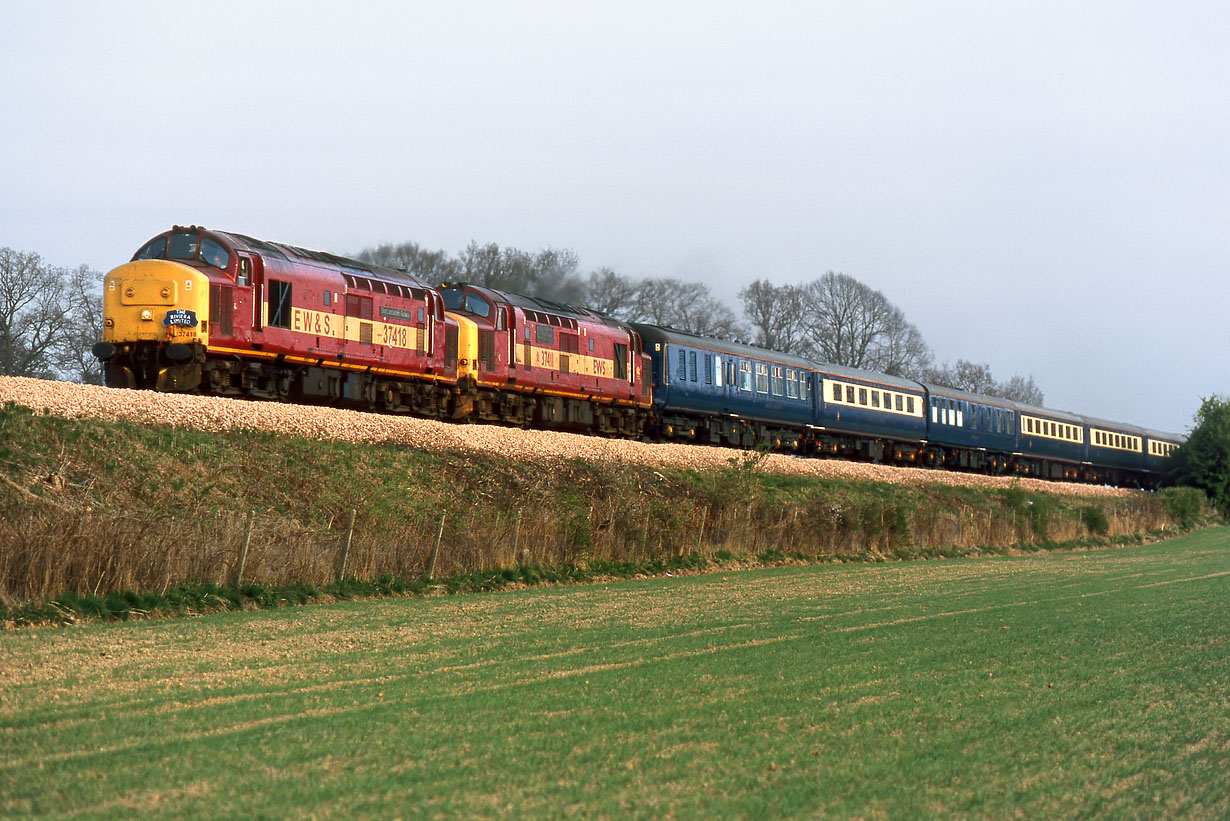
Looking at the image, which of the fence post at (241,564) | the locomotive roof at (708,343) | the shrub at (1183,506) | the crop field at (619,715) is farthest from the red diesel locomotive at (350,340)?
the shrub at (1183,506)

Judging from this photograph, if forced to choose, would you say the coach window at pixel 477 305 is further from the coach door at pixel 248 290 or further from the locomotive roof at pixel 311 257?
the coach door at pixel 248 290

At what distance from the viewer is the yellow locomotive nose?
23828 millimetres

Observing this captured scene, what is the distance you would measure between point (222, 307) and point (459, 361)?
7.98 m

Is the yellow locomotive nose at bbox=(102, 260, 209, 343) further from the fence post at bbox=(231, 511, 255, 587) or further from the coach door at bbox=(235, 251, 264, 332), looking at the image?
the fence post at bbox=(231, 511, 255, 587)

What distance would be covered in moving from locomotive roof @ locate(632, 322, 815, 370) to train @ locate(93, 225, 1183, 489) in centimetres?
8

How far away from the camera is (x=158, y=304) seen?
2400 centimetres

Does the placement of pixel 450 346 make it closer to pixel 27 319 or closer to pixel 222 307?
pixel 222 307

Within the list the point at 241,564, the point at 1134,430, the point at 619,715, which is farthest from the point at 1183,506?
the point at 619,715

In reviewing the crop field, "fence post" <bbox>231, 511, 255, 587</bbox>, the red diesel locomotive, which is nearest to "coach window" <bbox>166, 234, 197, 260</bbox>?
the red diesel locomotive

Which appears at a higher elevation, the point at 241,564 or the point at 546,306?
the point at 546,306

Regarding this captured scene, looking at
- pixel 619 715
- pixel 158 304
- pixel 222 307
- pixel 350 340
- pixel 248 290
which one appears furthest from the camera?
pixel 350 340

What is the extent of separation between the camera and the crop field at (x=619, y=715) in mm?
5926

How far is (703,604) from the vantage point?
16156mm

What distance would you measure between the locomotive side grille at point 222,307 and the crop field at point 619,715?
1171 centimetres
